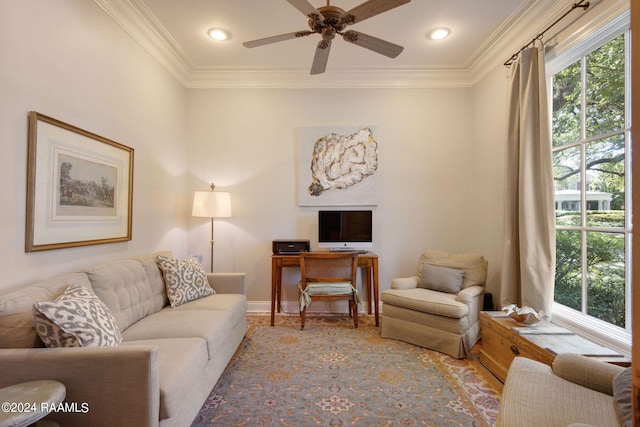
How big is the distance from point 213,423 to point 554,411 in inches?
64.8

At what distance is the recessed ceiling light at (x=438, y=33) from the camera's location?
2.73 m

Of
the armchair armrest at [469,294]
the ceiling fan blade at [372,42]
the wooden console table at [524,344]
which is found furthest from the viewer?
the armchair armrest at [469,294]

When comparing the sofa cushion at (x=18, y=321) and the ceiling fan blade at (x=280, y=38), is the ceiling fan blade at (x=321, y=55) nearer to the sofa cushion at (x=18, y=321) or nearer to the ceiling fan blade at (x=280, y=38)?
the ceiling fan blade at (x=280, y=38)

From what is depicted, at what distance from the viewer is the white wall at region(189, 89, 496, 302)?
3.57 meters

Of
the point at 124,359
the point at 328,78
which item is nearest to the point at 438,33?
the point at 328,78

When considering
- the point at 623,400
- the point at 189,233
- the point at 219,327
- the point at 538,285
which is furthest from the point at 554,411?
the point at 189,233

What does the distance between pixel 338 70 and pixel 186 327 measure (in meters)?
3.06

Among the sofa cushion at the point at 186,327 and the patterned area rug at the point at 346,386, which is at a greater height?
the sofa cushion at the point at 186,327

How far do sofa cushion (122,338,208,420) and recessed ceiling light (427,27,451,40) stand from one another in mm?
3147

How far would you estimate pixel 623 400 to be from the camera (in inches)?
43.5

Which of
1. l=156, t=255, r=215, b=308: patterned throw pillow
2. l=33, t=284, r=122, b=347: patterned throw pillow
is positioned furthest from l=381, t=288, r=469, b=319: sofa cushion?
l=33, t=284, r=122, b=347: patterned throw pillow

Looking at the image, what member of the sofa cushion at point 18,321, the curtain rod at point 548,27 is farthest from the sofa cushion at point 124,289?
the curtain rod at point 548,27

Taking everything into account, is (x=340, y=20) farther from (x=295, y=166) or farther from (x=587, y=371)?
(x=587, y=371)

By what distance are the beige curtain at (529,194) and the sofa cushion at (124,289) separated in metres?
2.88
